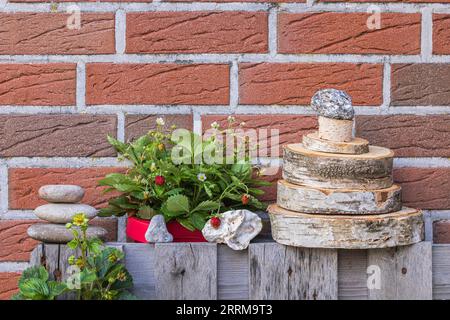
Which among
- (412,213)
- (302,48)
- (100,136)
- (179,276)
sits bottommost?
(179,276)

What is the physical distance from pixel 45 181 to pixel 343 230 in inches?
23.5

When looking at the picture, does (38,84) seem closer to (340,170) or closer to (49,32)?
(49,32)

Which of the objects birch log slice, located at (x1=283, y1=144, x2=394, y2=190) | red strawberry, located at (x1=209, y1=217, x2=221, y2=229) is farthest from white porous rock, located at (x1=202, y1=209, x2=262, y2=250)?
birch log slice, located at (x1=283, y1=144, x2=394, y2=190)

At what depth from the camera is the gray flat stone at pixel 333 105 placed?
4.81ft

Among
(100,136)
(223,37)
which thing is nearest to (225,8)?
(223,37)

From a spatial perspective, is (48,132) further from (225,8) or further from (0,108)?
(225,8)

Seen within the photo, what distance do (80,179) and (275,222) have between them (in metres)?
0.42

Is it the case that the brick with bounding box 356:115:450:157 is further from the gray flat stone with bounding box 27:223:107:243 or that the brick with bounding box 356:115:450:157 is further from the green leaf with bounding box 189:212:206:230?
the gray flat stone with bounding box 27:223:107:243

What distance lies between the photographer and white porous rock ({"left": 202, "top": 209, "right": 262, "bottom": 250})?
1.47m

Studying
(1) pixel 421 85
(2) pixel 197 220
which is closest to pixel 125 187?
(2) pixel 197 220

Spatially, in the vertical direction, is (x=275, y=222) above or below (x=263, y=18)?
below

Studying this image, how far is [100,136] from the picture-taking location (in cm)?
164

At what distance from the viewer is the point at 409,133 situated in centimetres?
165

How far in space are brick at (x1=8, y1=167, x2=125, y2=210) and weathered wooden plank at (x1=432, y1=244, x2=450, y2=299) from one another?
0.62m
